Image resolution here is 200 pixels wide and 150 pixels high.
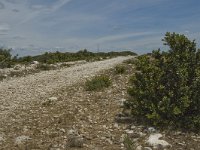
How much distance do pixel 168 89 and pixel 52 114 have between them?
13.1ft

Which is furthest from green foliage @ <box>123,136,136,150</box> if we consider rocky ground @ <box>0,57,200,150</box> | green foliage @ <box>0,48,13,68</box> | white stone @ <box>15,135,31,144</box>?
green foliage @ <box>0,48,13,68</box>

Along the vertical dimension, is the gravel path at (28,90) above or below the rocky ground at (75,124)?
above

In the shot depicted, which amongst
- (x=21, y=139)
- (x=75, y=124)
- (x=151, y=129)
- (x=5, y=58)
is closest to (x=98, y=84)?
(x=75, y=124)

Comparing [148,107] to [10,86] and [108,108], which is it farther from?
[10,86]

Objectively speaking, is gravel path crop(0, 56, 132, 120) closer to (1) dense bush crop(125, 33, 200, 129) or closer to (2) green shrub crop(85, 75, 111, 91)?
(2) green shrub crop(85, 75, 111, 91)

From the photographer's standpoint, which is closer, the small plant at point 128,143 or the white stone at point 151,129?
the small plant at point 128,143

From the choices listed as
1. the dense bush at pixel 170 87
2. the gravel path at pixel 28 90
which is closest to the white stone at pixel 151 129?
the dense bush at pixel 170 87

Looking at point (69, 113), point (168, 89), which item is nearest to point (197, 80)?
point (168, 89)

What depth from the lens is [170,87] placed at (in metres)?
12.7

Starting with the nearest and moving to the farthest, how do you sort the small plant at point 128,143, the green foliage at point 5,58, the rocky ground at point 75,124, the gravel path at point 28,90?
the small plant at point 128,143, the rocky ground at point 75,124, the gravel path at point 28,90, the green foliage at point 5,58

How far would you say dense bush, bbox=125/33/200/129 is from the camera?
12.1 meters

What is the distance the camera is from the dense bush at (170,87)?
39.6 feet

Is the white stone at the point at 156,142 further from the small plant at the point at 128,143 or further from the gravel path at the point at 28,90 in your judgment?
the gravel path at the point at 28,90

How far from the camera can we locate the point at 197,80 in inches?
486
